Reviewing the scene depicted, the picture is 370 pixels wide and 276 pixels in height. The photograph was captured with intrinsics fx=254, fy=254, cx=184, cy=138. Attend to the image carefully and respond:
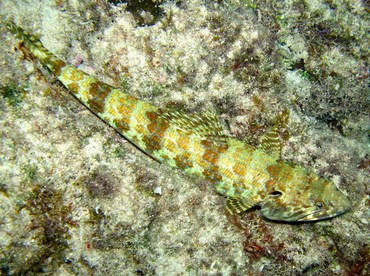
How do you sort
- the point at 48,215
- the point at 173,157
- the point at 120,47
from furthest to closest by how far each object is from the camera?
the point at 120,47
the point at 173,157
the point at 48,215

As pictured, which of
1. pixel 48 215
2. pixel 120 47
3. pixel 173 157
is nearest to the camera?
pixel 48 215

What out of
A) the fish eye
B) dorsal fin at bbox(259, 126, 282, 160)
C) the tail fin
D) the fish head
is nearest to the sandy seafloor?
the tail fin

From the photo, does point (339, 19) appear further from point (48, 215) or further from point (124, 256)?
point (48, 215)

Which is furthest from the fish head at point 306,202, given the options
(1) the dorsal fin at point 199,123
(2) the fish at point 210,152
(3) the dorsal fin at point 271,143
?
(1) the dorsal fin at point 199,123

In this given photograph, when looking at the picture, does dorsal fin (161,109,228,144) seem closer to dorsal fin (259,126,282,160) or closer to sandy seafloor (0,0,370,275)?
sandy seafloor (0,0,370,275)

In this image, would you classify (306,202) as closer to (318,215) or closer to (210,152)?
(318,215)

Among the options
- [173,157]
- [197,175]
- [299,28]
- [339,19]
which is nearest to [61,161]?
[173,157]

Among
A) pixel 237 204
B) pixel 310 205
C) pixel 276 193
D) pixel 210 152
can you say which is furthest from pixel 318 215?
pixel 210 152
